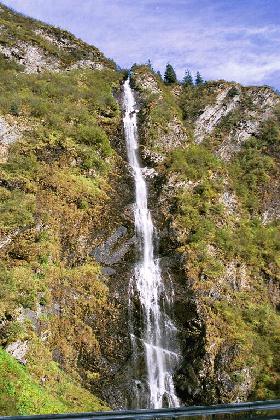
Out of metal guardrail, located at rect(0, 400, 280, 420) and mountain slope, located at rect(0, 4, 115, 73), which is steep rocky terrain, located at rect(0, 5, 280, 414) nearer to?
mountain slope, located at rect(0, 4, 115, 73)

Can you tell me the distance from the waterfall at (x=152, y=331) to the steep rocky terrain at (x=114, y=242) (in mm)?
506

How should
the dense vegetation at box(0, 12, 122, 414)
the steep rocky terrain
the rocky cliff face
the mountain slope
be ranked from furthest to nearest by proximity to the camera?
the mountain slope, the rocky cliff face, the steep rocky terrain, the dense vegetation at box(0, 12, 122, 414)

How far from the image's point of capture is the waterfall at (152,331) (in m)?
21.0

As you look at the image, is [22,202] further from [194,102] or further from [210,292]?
[194,102]

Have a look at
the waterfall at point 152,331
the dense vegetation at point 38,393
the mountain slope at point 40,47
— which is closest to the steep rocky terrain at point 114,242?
the dense vegetation at point 38,393

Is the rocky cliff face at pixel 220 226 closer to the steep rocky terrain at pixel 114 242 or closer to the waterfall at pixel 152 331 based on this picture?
the steep rocky terrain at pixel 114 242

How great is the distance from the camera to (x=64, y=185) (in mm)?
29141

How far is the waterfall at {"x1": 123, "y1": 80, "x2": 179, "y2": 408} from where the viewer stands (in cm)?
2105

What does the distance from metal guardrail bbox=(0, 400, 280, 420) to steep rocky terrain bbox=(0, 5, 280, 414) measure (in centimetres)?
723

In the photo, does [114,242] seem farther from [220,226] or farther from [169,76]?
[169,76]

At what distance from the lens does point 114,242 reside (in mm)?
27453

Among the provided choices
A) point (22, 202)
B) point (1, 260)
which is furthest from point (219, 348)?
point (22, 202)

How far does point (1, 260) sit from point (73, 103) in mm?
21680

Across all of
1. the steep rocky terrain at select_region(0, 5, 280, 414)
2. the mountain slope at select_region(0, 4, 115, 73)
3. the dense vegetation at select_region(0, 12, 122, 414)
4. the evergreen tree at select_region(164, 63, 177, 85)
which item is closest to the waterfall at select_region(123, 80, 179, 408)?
the steep rocky terrain at select_region(0, 5, 280, 414)
